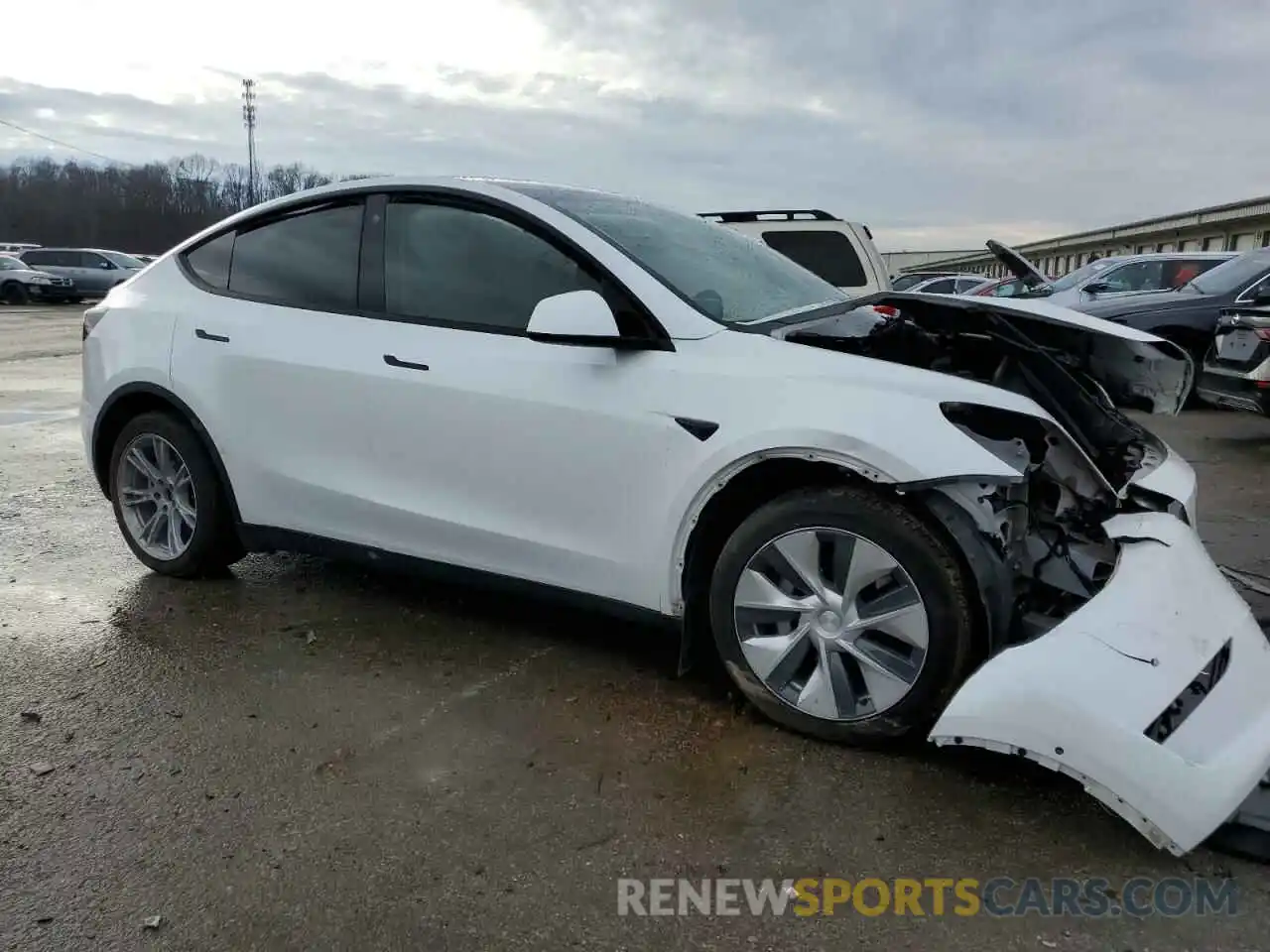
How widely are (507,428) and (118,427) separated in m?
2.22

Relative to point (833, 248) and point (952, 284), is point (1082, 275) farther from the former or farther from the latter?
point (952, 284)

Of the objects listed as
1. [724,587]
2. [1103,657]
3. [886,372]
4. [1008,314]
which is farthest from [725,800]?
[1008,314]

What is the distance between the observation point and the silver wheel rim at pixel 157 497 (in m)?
4.30

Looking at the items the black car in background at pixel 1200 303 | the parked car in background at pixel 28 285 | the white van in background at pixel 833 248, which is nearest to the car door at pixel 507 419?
the white van in background at pixel 833 248

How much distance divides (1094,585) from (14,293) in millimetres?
35216

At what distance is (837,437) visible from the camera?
111 inches

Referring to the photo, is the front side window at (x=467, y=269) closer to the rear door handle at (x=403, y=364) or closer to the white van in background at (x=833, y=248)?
the rear door handle at (x=403, y=364)

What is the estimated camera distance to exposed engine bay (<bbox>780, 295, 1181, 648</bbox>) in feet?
9.12

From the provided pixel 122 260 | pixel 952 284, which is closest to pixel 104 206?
pixel 122 260

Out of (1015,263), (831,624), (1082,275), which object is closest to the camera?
(831,624)

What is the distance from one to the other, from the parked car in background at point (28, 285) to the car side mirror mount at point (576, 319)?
33.1 meters

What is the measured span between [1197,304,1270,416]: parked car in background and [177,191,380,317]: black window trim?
6.98 metres

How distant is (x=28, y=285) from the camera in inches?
1204

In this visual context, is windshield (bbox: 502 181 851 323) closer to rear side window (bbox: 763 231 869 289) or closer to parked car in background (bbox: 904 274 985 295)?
rear side window (bbox: 763 231 869 289)
